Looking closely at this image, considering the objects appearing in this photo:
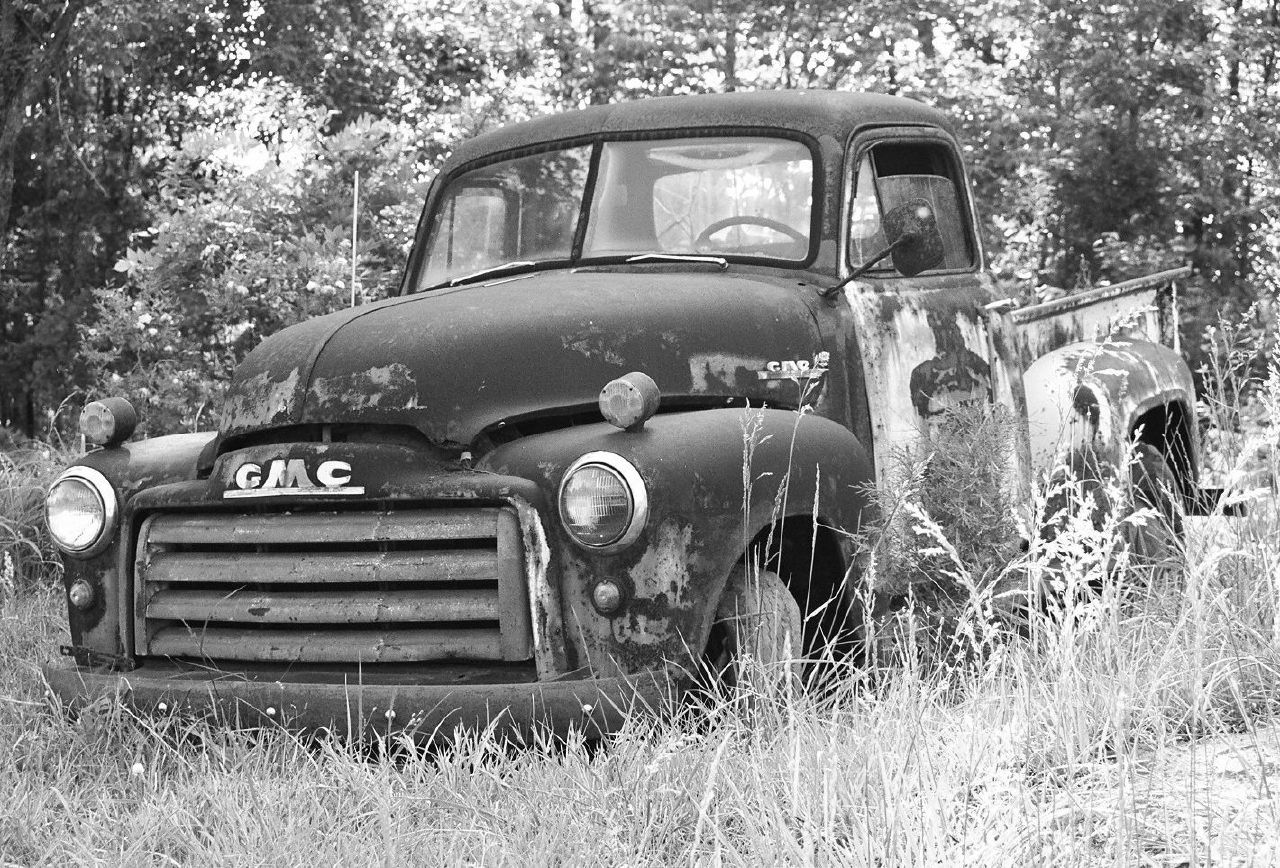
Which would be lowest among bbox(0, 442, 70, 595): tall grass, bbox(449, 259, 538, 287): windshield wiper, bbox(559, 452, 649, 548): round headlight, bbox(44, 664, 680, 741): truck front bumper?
bbox(0, 442, 70, 595): tall grass

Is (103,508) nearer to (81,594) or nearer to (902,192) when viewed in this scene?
(81,594)

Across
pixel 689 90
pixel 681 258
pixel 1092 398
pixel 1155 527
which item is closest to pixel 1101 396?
pixel 1092 398

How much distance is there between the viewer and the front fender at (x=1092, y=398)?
545 centimetres

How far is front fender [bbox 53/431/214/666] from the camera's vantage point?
4.10m

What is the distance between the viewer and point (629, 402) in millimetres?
3479

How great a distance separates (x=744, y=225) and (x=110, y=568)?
217 cm

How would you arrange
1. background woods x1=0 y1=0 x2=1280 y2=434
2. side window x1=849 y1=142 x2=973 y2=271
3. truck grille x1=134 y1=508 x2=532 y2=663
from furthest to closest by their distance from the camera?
background woods x1=0 y1=0 x2=1280 y2=434
side window x1=849 y1=142 x2=973 y2=271
truck grille x1=134 y1=508 x2=532 y2=663

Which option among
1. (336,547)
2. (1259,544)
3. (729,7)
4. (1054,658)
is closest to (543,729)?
(336,547)

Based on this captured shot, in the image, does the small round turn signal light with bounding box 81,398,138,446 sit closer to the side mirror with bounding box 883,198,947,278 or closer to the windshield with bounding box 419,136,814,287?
the windshield with bounding box 419,136,814,287

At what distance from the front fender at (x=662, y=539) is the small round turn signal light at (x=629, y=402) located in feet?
0.11

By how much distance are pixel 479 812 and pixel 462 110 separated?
12.9 metres

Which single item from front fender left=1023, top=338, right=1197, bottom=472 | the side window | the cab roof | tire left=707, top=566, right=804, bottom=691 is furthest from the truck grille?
front fender left=1023, top=338, right=1197, bottom=472

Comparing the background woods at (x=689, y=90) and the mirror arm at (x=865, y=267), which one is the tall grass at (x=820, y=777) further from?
the background woods at (x=689, y=90)

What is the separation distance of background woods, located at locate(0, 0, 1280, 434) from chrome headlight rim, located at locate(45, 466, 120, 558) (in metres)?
9.99
